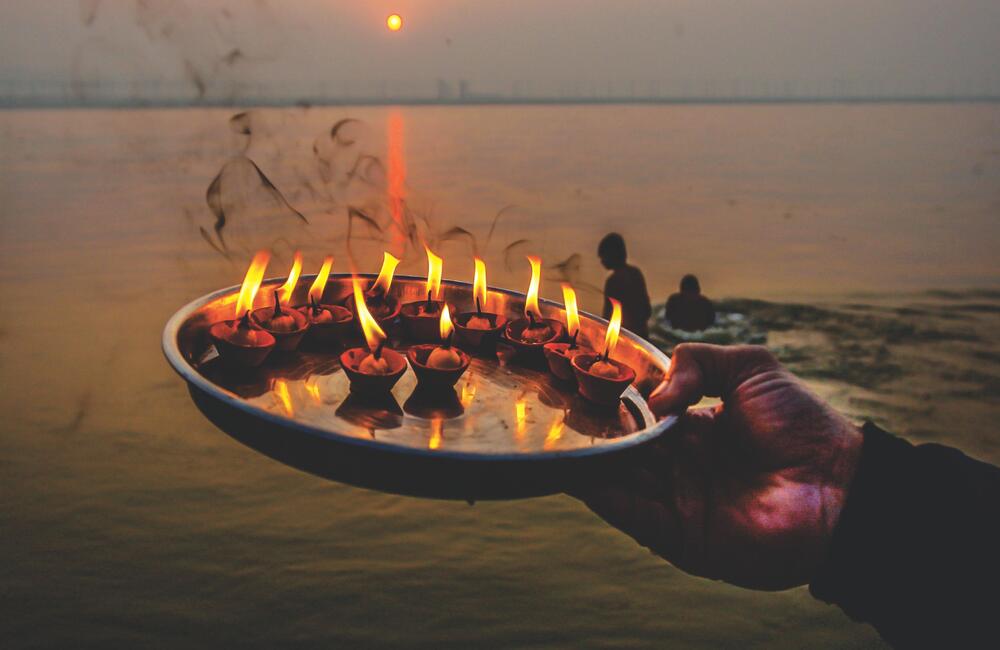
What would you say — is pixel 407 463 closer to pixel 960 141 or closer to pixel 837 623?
pixel 837 623

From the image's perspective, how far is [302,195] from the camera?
1638 inches

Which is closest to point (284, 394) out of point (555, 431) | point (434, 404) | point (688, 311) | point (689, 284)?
point (434, 404)

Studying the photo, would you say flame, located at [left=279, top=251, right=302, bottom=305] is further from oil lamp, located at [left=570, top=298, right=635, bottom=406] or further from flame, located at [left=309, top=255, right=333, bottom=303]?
oil lamp, located at [left=570, top=298, right=635, bottom=406]

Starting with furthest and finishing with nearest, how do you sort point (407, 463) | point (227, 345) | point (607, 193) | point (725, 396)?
point (607, 193), point (725, 396), point (227, 345), point (407, 463)

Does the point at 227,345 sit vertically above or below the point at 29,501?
above

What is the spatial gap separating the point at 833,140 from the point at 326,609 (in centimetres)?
9345

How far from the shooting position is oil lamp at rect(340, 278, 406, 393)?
10.3 feet

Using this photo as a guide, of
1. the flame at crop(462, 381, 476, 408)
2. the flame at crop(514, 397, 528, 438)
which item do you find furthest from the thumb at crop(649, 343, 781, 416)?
the flame at crop(462, 381, 476, 408)

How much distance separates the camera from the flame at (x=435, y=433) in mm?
2858

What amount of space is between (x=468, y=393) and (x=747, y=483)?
1.64 m

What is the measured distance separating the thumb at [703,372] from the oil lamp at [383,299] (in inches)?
65.7

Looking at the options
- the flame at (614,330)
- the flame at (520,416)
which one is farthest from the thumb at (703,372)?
the flame at (520,416)

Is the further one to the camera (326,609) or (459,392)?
(326,609)

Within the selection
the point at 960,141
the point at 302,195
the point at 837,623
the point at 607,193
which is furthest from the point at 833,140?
the point at 837,623
